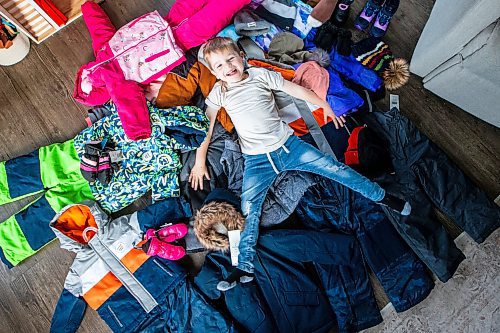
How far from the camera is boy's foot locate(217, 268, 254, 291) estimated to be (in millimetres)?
1488

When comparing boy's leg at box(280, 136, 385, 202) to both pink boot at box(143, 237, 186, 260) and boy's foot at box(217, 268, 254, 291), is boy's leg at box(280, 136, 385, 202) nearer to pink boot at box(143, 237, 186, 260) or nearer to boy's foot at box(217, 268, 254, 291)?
boy's foot at box(217, 268, 254, 291)

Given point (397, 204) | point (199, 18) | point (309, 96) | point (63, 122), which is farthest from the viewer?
point (63, 122)

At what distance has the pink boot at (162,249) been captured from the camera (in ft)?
5.06

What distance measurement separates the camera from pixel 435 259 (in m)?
1.50

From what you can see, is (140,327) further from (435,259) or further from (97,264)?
(435,259)

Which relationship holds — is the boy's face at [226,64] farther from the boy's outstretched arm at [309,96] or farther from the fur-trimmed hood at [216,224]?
the fur-trimmed hood at [216,224]

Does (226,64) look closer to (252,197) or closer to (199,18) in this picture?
(199,18)

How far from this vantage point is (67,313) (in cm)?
159

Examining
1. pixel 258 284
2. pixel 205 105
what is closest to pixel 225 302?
pixel 258 284

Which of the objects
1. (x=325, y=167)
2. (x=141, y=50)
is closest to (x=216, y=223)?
(x=325, y=167)

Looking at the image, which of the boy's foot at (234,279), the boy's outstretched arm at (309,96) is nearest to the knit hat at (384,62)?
the boy's outstretched arm at (309,96)

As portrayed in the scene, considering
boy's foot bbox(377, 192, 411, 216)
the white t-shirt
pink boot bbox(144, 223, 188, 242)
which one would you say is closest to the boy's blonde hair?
the white t-shirt

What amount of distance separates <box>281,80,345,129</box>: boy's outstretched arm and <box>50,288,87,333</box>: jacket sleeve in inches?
46.8

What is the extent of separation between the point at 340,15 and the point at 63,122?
1.36 metres
